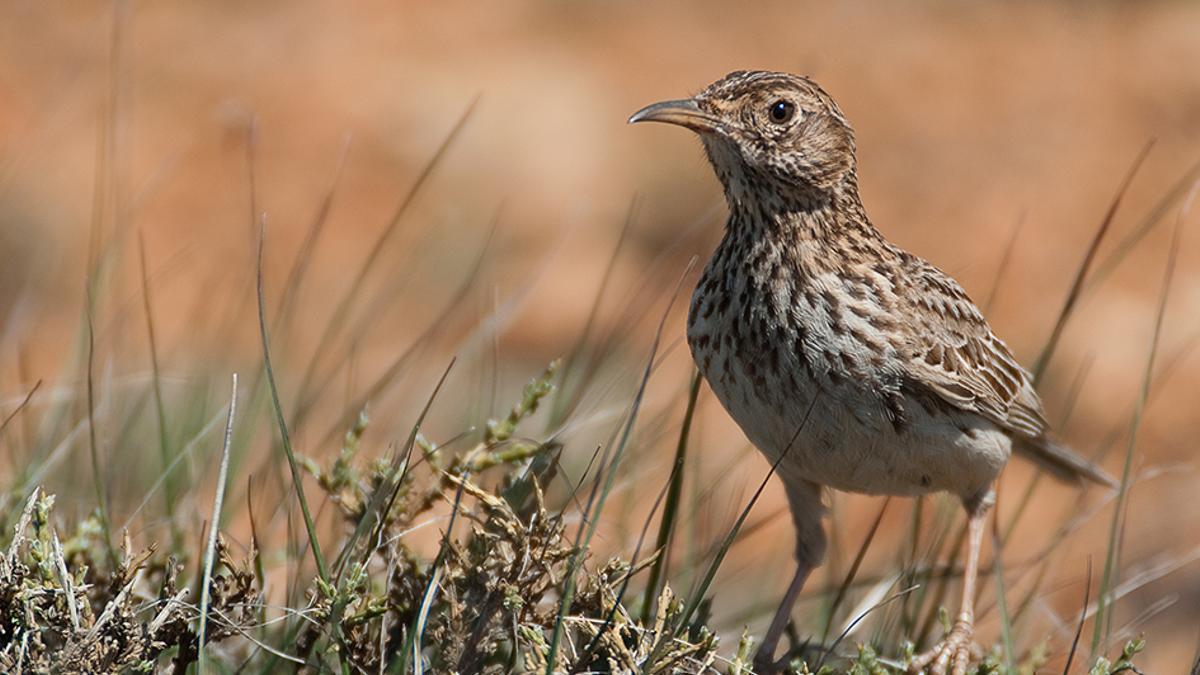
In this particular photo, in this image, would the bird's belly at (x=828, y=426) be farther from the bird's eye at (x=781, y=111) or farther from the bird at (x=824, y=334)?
the bird's eye at (x=781, y=111)

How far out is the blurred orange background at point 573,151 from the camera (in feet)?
33.9

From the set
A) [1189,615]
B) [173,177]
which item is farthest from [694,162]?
[1189,615]

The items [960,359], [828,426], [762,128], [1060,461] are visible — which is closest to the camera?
[828,426]

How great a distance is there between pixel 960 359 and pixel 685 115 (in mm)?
1087

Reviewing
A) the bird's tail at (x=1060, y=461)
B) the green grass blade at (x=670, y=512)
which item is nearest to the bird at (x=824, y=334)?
the green grass blade at (x=670, y=512)

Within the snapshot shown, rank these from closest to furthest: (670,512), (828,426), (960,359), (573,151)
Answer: (670,512) → (828,426) → (960,359) → (573,151)

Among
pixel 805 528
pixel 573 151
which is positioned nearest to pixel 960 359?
pixel 805 528

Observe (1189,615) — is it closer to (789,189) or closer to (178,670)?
(789,189)

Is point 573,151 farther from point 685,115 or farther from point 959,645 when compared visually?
point 959,645

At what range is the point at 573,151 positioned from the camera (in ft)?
41.2

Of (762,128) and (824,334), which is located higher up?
(762,128)

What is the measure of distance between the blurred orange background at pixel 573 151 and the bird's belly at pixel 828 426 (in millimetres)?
4445

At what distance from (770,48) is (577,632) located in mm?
10228

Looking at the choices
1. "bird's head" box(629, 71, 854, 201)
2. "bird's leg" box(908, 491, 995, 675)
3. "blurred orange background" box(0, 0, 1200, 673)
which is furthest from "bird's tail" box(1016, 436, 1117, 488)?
"blurred orange background" box(0, 0, 1200, 673)
